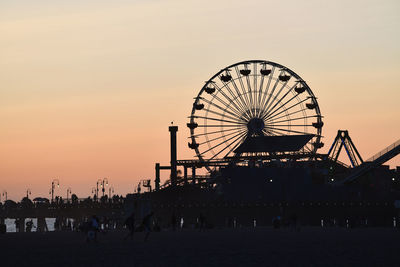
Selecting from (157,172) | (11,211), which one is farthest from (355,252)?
(11,211)

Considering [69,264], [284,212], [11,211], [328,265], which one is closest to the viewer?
[328,265]

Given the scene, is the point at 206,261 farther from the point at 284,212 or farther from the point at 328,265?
the point at 284,212

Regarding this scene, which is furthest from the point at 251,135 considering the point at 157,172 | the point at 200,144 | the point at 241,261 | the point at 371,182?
the point at 241,261

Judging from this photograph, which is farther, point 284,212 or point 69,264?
point 284,212

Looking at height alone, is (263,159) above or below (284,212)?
above

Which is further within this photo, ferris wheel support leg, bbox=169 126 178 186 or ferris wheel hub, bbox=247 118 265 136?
ferris wheel support leg, bbox=169 126 178 186

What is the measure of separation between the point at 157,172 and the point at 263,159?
27.3 m

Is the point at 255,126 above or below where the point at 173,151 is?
below

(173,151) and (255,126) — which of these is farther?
(173,151)

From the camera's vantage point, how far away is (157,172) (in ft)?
439

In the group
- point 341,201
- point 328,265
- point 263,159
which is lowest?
point 328,265

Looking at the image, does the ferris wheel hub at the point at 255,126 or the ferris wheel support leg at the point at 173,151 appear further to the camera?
the ferris wheel support leg at the point at 173,151

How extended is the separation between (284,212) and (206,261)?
72.6 m

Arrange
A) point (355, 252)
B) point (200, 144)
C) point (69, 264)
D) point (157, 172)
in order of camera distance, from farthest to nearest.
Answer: point (157, 172), point (200, 144), point (355, 252), point (69, 264)
